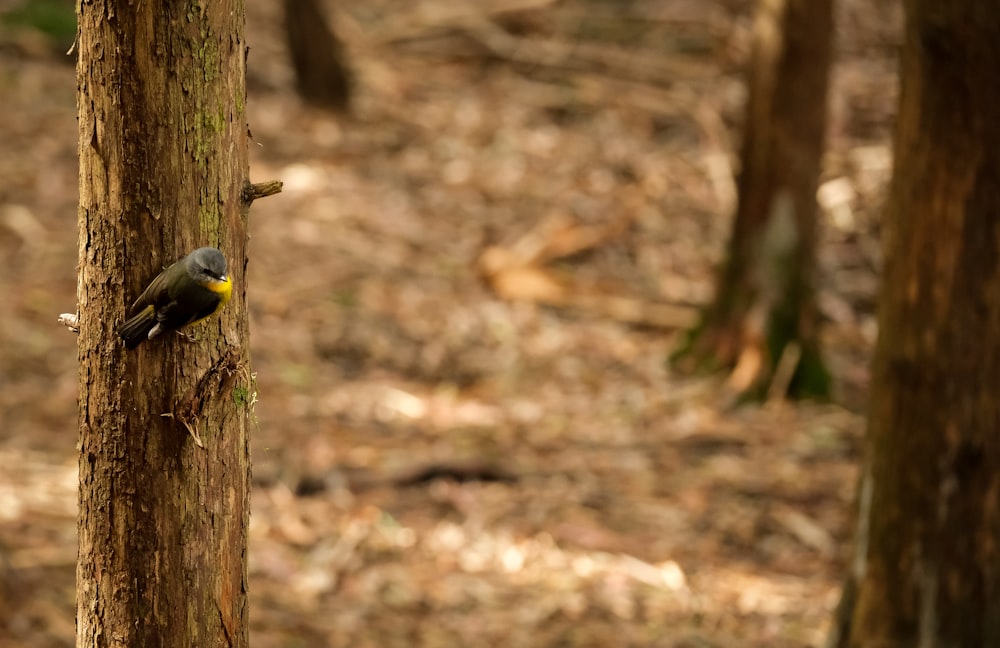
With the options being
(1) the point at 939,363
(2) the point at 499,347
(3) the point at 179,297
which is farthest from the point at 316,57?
(3) the point at 179,297

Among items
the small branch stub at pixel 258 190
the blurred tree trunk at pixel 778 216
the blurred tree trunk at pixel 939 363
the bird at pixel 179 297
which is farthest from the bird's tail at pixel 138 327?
the blurred tree trunk at pixel 778 216

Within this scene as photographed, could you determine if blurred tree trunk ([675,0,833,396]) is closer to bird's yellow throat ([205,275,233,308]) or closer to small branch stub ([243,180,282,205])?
small branch stub ([243,180,282,205])

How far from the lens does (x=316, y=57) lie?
11.4 metres

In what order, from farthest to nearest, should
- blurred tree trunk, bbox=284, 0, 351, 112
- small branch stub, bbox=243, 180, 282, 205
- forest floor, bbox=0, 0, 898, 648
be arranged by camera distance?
blurred tree trunk, bbox=284, 0, 351, 112
forest floor, bbox=0, 0, 898, 648
small branch stub, bbox=243, 180, 282, 205

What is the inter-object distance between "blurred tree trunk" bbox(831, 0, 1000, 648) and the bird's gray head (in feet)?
8.30

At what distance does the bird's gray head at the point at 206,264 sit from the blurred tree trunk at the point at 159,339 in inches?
1.8

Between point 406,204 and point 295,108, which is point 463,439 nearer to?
point 406,204

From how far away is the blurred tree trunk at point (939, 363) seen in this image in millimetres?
3738

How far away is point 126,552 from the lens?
86.5 inches

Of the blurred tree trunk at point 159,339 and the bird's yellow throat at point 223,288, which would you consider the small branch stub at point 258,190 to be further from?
the bird's yellow throat at point 223,288

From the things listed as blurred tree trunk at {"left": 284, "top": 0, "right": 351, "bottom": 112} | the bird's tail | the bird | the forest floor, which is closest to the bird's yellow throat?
the bird

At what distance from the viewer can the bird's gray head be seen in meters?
2.09

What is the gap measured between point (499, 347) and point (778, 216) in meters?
1.97

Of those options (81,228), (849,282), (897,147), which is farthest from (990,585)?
(849,282)
